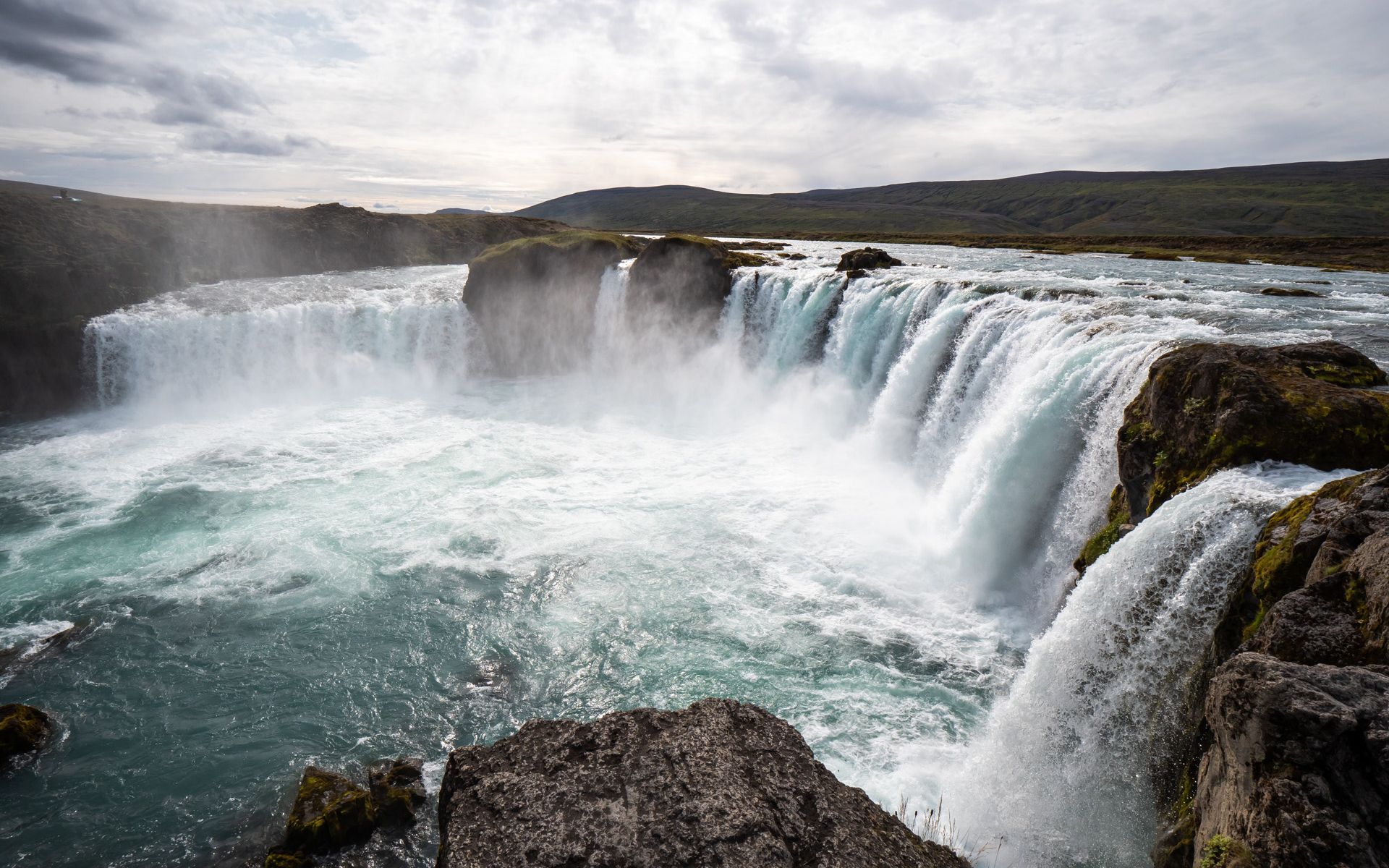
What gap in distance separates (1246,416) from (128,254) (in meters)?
48.9

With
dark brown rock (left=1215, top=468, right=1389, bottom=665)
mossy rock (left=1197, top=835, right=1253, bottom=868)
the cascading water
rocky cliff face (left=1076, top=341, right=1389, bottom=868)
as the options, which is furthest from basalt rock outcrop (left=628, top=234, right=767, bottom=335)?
Result: mossy rock (left=1197, top=835, right=1253, bottom=868)

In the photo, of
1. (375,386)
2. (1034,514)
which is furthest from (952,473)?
(375,386)

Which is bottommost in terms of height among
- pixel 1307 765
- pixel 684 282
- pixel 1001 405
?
pixel 1307 765

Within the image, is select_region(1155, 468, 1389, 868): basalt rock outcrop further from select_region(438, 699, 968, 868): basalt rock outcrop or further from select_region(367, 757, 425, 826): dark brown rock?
select_region(367, 757, 425, 826): dark brown rock

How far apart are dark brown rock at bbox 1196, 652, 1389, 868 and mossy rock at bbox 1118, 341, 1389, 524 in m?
5.01

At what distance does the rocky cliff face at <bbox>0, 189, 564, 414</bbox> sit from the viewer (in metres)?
29.2

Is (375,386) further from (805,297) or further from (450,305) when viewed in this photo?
(805,297)

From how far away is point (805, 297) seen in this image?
27.0m

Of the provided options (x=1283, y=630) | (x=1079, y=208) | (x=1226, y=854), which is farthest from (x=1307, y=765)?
(x=1079, y=208)

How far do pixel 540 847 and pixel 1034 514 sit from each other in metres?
12.3

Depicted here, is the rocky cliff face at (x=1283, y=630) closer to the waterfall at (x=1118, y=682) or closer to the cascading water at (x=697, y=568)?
the waterfall at (x=1118, y=682)

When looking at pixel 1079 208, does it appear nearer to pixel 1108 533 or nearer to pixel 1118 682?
pixel 1108 533

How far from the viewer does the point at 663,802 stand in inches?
202

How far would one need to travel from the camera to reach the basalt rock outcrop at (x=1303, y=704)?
4.20 m
